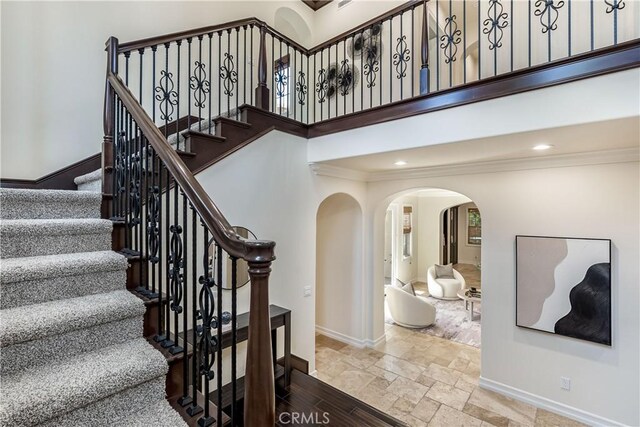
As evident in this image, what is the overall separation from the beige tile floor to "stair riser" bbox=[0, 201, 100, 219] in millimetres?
3123

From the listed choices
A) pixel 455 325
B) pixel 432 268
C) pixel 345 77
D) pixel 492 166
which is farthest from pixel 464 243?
pixel 345 77

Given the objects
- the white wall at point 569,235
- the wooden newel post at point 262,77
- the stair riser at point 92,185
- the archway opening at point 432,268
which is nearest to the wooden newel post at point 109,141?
the stair riser at point 92,185

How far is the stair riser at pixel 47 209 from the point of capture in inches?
71.8

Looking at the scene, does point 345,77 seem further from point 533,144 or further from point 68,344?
point 68,344

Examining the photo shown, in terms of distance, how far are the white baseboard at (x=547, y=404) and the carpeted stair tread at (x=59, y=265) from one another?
156 inches

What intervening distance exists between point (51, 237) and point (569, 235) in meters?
4.31

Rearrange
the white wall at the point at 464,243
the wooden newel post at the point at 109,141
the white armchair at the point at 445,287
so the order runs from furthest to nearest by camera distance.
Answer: the white wall at the point at 464,243 < the white armchair at the point at 445,287 < the wooden newel post at the point at 109,141

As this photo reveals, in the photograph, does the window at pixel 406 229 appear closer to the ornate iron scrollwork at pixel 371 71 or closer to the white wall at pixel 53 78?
the ornate iron scrollwork at pixel 371 71

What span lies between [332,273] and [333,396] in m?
2.32

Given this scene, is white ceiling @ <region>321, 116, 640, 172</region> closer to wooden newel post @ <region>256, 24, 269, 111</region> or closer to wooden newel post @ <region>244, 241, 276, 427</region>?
wooden newel post @ <region>256, 24, 269, 111</region>

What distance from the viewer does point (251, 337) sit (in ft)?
3.38

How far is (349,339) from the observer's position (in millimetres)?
4637

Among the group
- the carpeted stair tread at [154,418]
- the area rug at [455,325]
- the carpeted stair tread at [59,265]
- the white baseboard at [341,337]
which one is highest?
the carpeted stair tread at [59,265]

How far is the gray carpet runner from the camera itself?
3.61 feet
